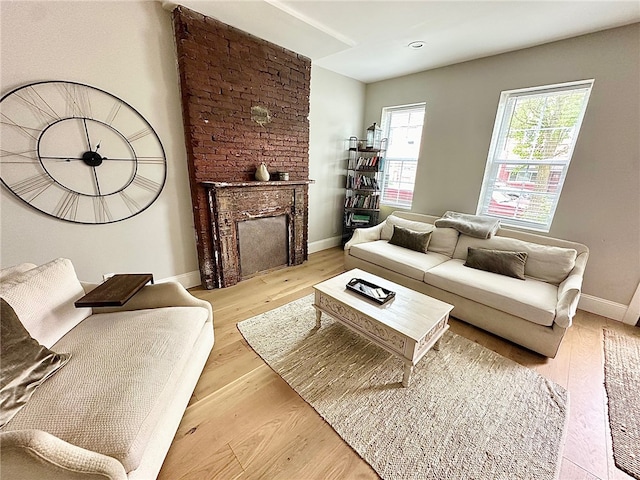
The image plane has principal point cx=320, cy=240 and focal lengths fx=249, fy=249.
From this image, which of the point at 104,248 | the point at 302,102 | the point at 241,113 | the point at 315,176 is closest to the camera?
the point at 104,248

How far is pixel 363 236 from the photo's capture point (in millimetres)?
3387

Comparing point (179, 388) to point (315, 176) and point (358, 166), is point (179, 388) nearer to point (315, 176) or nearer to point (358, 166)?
point (315, 176)

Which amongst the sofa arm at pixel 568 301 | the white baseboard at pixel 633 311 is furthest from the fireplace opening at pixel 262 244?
the white baseboard at pixel 633 311

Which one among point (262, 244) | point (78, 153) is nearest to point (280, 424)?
point (262, 244)

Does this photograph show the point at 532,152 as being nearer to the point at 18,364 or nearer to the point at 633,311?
the point at 633,311

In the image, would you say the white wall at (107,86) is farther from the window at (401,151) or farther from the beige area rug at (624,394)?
the beige area rug at (624,394)

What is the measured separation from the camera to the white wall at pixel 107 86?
174cm

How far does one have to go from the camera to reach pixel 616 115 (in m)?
2.27

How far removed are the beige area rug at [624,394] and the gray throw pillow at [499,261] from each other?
0.83 metres

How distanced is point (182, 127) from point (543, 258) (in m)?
3.75

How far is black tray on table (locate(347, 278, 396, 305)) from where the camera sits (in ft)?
6.19

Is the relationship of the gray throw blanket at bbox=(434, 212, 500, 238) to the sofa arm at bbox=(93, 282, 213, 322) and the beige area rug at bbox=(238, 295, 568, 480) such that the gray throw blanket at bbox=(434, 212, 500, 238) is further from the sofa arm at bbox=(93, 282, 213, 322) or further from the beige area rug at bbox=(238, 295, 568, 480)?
the sofa arm at bbox=(93, 282, 213, 322)

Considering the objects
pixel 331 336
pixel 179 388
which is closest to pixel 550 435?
pixel 331 336

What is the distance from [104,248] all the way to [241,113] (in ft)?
6.22
